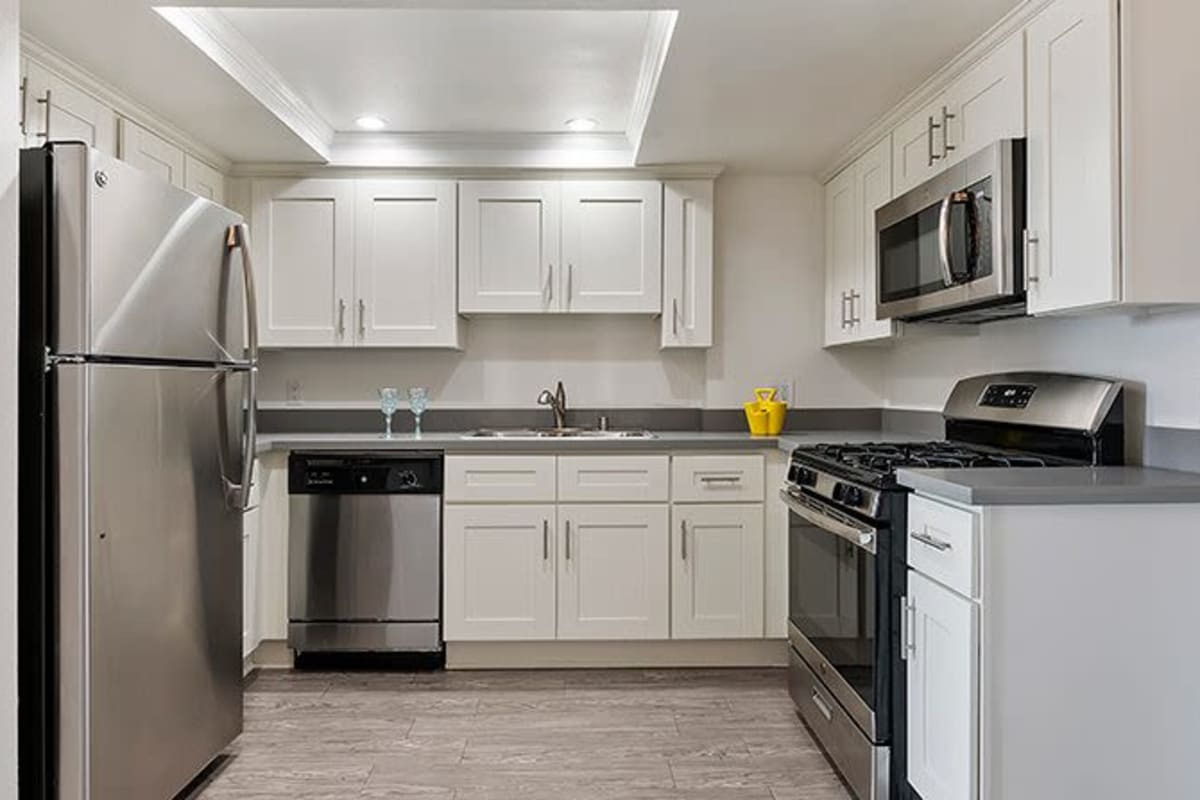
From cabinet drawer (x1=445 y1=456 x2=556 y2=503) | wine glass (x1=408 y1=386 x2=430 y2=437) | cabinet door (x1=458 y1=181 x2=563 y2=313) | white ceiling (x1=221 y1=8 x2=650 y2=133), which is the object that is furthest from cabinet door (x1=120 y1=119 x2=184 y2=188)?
cabinet drawer (x1=445 y1=456 x2=556 y2=503)

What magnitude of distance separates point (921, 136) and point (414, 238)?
2.10m

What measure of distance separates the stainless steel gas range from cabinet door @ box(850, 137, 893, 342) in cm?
52

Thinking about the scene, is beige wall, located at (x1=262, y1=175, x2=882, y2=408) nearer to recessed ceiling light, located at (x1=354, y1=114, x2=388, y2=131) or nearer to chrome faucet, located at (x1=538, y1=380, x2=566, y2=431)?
chrome faucet, located at (x1=538, y1=380, x2=566, y2=431)

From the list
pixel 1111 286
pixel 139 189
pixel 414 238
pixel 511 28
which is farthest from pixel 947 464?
pixel 414 238

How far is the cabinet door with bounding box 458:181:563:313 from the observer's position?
12.2 ft

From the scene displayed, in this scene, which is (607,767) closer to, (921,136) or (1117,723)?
(1117,723)

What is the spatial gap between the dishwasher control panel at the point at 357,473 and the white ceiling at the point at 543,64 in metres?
1.28

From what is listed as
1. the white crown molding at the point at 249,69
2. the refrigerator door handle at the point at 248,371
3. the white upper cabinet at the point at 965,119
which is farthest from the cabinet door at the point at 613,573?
the white crown molding at the point at 249,69

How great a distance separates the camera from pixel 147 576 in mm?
2039

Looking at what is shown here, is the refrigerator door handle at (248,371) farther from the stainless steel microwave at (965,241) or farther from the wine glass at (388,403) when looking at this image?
the stainless steel microwave at (965,241)

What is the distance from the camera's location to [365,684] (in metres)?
3.24

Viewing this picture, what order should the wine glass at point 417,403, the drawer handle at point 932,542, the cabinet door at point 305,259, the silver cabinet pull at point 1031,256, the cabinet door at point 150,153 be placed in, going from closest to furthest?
1. the drawer handle at point 932,542
2. the silver cabinet pull at point 1031,256
3. the cabinet door at point 150,153
4. the cabinet door at point 305,259
5. the wine glass at point 417,403

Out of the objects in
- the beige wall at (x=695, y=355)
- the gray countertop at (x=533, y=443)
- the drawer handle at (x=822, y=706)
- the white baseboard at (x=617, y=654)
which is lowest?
the white baseboard at (x=617, y=654)

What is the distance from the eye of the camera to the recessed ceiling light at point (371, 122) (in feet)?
11.3
